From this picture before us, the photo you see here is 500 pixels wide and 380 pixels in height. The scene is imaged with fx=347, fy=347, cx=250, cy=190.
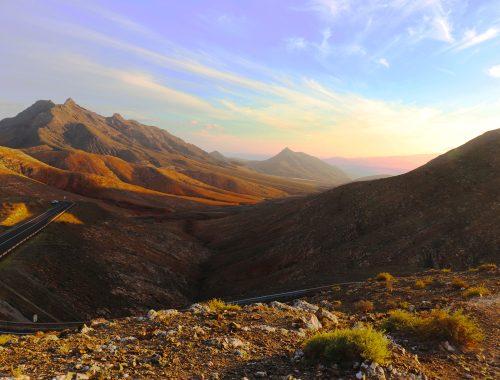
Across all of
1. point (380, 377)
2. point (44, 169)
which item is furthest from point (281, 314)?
point (44, 169)

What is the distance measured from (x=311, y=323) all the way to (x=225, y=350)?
4.11 meters

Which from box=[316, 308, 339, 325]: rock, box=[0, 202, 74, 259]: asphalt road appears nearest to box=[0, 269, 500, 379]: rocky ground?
box=[316, 308, 339, 325]: rock

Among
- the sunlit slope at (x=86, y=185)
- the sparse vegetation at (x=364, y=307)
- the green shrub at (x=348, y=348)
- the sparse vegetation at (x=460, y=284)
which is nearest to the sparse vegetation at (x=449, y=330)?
the green shrub at (x=348, y=348)

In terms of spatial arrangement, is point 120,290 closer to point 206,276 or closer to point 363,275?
point 206,276

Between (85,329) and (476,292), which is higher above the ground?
(476,292)

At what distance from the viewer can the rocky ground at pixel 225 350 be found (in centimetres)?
782

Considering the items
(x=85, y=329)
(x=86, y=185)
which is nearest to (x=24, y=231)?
(x=85, y=329)

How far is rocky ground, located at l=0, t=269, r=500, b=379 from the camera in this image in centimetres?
782

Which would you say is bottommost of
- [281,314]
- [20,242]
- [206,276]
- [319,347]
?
[206,276]

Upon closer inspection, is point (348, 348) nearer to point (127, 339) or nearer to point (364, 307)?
point (127, 339)

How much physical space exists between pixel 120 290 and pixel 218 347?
38041mm

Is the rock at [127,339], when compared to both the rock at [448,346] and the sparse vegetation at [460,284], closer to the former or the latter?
the rock at [448,346]

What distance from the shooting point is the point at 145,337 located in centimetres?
1041

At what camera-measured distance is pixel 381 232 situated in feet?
161
